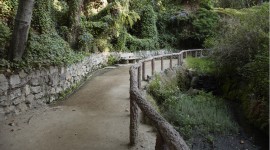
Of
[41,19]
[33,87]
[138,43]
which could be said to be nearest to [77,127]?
[33,87]

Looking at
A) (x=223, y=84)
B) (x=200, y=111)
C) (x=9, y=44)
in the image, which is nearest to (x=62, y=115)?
(x=9, y=44)

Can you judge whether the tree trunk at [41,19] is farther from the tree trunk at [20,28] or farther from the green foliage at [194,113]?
the green foliage at [194,113]

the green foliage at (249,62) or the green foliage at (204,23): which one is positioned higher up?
the green foliage at (204,23)

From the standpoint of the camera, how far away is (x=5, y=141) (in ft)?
18.0

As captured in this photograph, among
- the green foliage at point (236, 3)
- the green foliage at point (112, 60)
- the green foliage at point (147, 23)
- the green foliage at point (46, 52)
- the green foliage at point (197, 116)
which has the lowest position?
the green foliage at point (197, 116)

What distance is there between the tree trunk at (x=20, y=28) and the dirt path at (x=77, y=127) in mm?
1585

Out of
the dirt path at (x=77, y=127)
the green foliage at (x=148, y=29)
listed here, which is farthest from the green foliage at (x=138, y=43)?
the dirt path at (x=77, y=127)

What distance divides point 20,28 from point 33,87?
1.59m

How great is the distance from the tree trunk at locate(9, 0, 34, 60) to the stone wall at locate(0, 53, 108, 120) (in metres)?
0.54

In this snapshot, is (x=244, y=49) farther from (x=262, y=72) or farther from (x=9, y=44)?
(x=9, y=44)

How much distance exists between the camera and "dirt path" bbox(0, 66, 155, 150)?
5.39 metres

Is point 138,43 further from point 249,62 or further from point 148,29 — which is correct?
point 249,62

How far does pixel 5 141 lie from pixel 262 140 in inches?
259

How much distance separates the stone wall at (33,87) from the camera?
6699 mm
